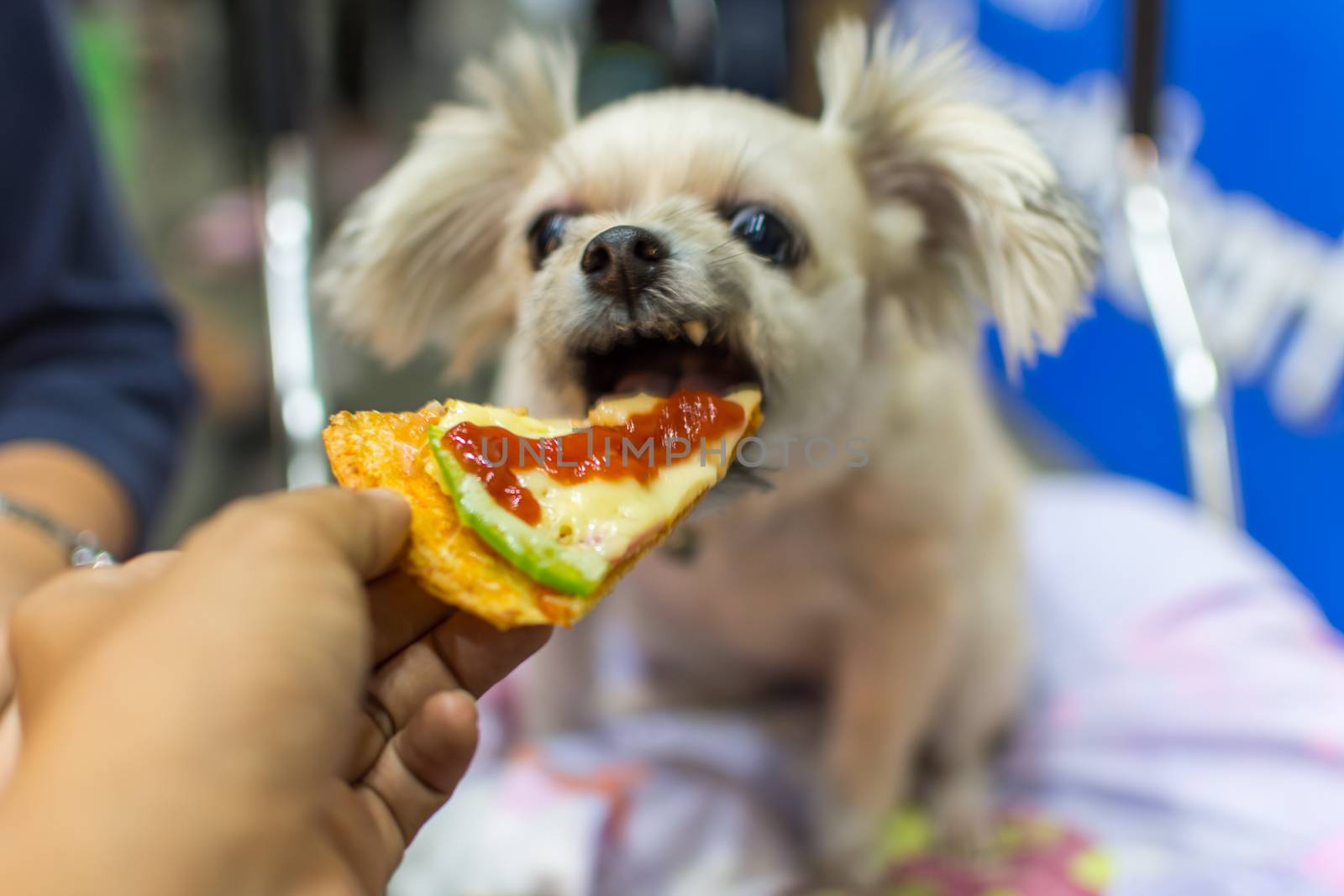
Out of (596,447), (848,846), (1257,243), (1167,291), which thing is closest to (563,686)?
(848,846)

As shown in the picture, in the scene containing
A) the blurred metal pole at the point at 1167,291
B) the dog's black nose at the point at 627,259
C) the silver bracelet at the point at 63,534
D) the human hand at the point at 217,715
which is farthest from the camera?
the blurred metal pole at the point at 1167,291

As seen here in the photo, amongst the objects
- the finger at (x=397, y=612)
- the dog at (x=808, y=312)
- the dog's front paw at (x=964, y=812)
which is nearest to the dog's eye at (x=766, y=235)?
the dog at (x=808, y=312)

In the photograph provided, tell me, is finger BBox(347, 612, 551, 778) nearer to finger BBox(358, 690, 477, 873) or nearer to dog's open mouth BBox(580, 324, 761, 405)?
finger BBox(358, 690, 477, 873)

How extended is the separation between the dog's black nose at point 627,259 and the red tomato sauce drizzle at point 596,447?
0.25ft

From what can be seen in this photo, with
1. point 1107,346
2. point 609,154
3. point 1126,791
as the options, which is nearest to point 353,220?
point 609,154

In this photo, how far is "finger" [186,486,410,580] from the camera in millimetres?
388

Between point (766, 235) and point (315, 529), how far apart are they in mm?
402

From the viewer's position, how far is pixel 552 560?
0.48m

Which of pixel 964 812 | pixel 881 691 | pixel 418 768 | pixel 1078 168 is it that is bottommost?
pixel 964 812

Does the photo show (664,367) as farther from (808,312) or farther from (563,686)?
(563,686)

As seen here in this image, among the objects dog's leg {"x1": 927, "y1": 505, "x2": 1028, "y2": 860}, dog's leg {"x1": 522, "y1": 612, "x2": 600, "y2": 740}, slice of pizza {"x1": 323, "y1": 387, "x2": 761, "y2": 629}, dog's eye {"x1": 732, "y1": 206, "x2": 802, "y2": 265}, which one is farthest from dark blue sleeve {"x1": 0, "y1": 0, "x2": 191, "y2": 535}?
dog's leg {"x1": 927, "y1": 505, "x2": 1028, "y2": 860}

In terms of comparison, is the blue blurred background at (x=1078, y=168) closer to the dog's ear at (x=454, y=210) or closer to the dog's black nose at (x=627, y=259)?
the dog's ear at (x=454, y=210)

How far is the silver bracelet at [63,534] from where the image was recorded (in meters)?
0.71

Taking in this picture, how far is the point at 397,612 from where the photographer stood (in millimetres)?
506
